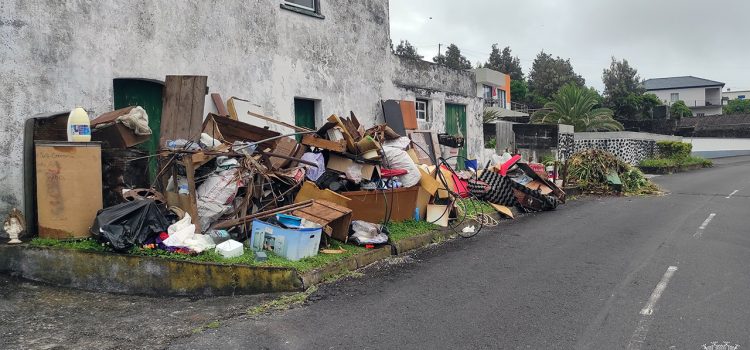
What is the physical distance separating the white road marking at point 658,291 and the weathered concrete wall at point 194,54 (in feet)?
23.8

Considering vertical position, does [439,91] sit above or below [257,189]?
above

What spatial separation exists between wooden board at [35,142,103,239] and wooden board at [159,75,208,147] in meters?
2.07

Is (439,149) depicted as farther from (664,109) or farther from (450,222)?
(664,109)

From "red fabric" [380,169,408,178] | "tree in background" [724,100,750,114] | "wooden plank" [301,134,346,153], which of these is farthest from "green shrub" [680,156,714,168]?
"tree in background" [724,100,750,114]

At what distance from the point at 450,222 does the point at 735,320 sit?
5.51 m

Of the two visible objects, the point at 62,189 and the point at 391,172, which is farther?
the point at 391,172

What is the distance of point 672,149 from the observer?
30.4 m

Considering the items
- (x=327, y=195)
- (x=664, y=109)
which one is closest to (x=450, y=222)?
(x=327, y=195)

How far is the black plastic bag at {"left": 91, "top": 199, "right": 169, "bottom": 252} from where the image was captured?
6.30m

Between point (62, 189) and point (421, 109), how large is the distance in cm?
1062

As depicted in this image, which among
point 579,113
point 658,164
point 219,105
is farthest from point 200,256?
point 579,113

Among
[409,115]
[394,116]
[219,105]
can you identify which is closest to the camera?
[219,105]

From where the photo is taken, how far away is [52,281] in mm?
6371

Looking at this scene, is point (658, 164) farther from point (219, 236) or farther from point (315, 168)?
point (219, 236)
